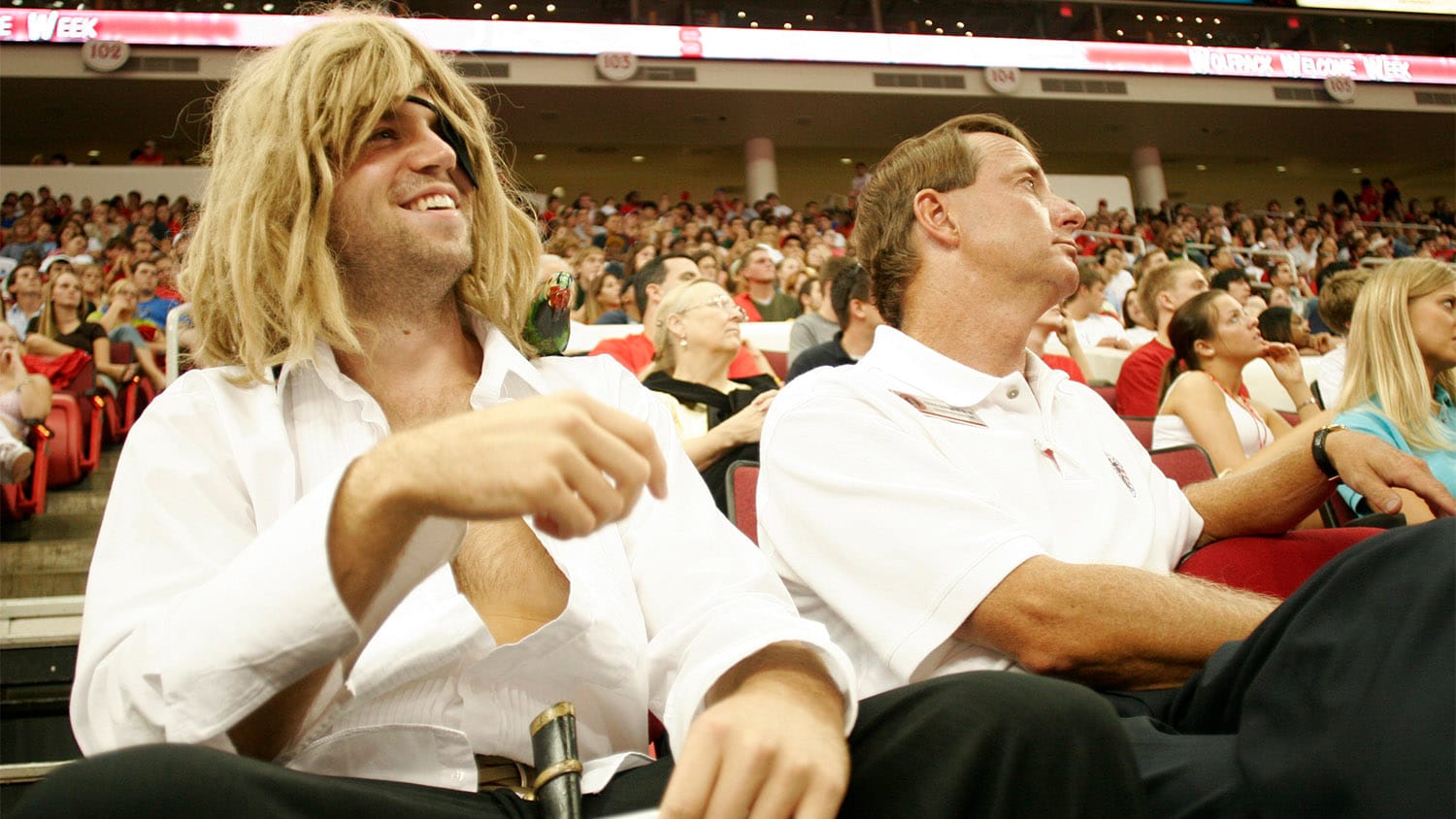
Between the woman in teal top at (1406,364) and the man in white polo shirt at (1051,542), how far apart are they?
889mm

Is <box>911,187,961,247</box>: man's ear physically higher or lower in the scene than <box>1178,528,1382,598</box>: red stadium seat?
higher

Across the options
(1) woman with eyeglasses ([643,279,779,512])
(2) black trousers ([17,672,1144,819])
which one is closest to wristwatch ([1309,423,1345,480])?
(2) black trousers ([17,672,1144,819])

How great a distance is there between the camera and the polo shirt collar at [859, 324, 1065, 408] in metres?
1.32

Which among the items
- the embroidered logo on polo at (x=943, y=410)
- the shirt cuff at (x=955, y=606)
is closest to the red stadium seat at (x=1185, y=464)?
the embroidered logo on polo at (x=943, y=410)

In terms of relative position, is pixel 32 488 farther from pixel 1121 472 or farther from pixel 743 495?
pixel 1121 472

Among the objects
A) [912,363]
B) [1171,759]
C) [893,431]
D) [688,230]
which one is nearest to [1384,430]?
[912,363]

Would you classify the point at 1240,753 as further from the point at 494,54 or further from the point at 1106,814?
the point at 494,54

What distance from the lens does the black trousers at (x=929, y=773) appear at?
1.69ft

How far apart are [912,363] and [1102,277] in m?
4.05

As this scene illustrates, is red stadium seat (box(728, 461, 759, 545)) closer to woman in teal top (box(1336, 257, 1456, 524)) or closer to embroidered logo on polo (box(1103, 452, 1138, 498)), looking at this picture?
embroidered logo on polo (box(1103, 452, 1138, 498))

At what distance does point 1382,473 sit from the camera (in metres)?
1.31

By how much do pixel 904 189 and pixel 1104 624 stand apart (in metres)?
0.80

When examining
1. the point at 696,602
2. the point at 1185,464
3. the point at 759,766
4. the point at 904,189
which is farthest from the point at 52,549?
the point at 759,766

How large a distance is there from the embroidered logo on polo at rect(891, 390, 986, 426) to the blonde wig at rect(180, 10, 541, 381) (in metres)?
0.48
